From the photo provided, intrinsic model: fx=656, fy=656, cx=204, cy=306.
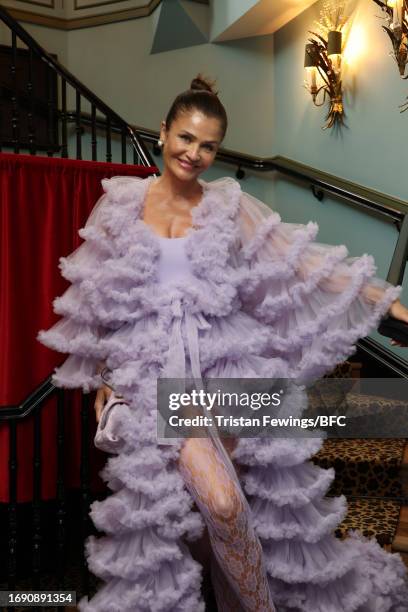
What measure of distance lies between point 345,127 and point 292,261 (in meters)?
2.99

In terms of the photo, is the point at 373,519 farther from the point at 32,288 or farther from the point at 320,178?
the point at 320,178

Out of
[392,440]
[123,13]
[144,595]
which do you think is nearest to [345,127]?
[392,440]

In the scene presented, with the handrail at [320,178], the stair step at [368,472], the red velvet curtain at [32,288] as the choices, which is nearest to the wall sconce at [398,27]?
the handrail at [320,178]

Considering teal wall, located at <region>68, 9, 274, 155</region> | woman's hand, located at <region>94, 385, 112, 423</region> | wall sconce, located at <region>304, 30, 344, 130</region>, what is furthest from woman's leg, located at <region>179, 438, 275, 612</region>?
teal wall, located at <region>68, 9, 274, 155</region>

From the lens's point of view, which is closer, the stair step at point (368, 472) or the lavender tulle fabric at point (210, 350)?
the lavender tulle fabric at point (210, 350)

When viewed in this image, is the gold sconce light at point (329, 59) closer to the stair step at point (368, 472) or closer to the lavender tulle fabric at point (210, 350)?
the stair step at point (368, 472)

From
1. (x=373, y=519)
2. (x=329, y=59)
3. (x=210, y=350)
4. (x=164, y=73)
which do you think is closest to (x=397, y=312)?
(x=210, y=350)

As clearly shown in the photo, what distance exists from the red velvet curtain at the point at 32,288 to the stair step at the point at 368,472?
118 centimetres

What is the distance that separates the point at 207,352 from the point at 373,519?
55.1 inches

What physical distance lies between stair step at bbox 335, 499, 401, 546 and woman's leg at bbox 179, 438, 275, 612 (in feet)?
3.17

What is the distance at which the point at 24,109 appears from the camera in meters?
6.36

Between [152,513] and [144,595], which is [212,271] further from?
[144,595]

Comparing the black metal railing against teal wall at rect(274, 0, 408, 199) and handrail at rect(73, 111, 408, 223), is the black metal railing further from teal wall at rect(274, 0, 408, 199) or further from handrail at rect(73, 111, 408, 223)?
teal wall at rect(274, 0, 408, 199)

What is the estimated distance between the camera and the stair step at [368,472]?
3076 millimetres
